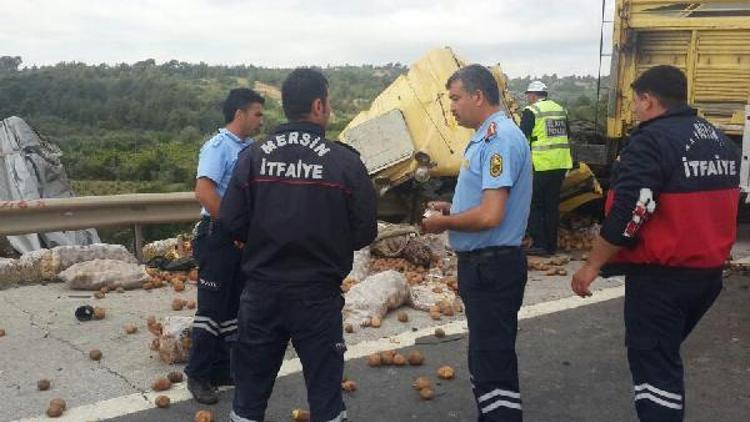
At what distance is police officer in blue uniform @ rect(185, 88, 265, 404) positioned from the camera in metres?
4.68

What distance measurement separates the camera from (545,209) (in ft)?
30.7

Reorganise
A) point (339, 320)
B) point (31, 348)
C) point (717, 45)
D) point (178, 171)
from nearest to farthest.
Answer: point (339, 320) < point (31, 348) < point (717, 45) < point (178, 171)

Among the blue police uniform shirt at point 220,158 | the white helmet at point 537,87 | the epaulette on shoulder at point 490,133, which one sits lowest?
the blue police uniform shirt at point 220,158

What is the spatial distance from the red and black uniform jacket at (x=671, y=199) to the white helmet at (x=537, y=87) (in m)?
6.03

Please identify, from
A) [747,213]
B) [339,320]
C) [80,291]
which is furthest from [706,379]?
[747,213]

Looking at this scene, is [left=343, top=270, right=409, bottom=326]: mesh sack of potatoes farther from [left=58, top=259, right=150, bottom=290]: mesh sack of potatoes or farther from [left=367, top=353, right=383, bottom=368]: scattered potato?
[left=58, top=259, right=150, bottom=290]: mesh sack of potatoes

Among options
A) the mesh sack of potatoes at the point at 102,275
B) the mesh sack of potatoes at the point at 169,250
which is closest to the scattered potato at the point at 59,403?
the mesh sack of potatoes at the point at 102,275

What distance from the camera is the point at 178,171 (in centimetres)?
2789

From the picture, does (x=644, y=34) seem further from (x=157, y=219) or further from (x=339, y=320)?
(x=339, y=320)

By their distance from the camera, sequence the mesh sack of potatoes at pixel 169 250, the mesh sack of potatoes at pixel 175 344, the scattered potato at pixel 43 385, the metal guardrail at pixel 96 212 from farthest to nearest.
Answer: the mesh sack of potatoes at pixel 169 250 < the metal guardrail at pixel 96 212 < the mesh sack of potatoes at pixel 175 344 < the scattered potato at pixel 43 385

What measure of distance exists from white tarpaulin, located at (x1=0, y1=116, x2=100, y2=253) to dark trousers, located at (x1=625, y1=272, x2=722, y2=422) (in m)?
9.36

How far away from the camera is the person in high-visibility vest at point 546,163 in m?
9.16

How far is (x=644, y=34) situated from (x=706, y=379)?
6.35m

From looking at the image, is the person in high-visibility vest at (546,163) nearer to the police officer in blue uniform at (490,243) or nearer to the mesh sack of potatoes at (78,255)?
the mesh sack of potatoes at (78,255)
